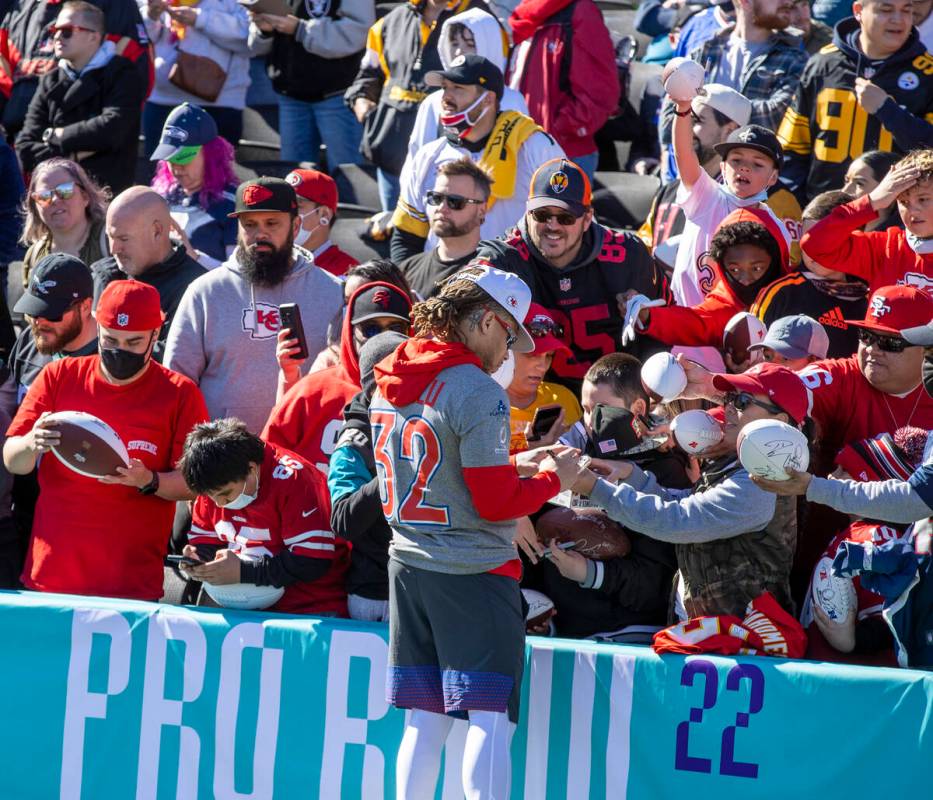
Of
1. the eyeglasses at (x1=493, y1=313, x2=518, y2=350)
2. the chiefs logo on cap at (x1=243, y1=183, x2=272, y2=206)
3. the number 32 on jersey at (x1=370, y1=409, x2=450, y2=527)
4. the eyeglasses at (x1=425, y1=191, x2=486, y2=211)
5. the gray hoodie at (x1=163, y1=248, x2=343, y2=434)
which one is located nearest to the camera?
the number 32 on jersey at (x1=370, y1=409, x2=450, y2=527)

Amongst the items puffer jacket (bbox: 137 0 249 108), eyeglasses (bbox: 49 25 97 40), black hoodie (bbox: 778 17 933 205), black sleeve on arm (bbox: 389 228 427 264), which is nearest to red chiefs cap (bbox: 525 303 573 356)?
black sleeve on arm (bbox: 389 228 427 264)

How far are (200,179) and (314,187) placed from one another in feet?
2.70

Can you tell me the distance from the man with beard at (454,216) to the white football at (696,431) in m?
2.21

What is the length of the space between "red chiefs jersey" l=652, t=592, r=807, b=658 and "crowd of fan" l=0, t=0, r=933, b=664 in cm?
12

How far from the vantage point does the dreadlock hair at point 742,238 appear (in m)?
6.20

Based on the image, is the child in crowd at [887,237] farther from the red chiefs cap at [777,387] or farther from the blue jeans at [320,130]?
the blue jeans at [320,130]

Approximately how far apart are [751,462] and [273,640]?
71.0 inches

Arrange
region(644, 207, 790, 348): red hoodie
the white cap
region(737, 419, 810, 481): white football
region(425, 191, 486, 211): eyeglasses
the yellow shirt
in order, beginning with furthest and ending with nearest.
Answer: the white cap
region(425, 191, 486, 211): eyeglasses
region(644, 207, 790, 348): red hoodie
the yellow shirt
region(737, 419, 810, 481): white football

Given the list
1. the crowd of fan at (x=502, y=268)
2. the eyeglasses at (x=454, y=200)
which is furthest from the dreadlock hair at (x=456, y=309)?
the eyeglasses at (x=454, y=200)

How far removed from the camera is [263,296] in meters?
6.51

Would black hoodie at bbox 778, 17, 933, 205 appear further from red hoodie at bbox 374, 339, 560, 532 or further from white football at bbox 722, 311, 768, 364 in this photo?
red hoodie at bbox 374, 339, 560, 532

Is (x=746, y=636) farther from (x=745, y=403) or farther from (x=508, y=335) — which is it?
(x=508, y=335)

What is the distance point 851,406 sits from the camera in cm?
530

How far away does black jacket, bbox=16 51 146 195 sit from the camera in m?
8.91
